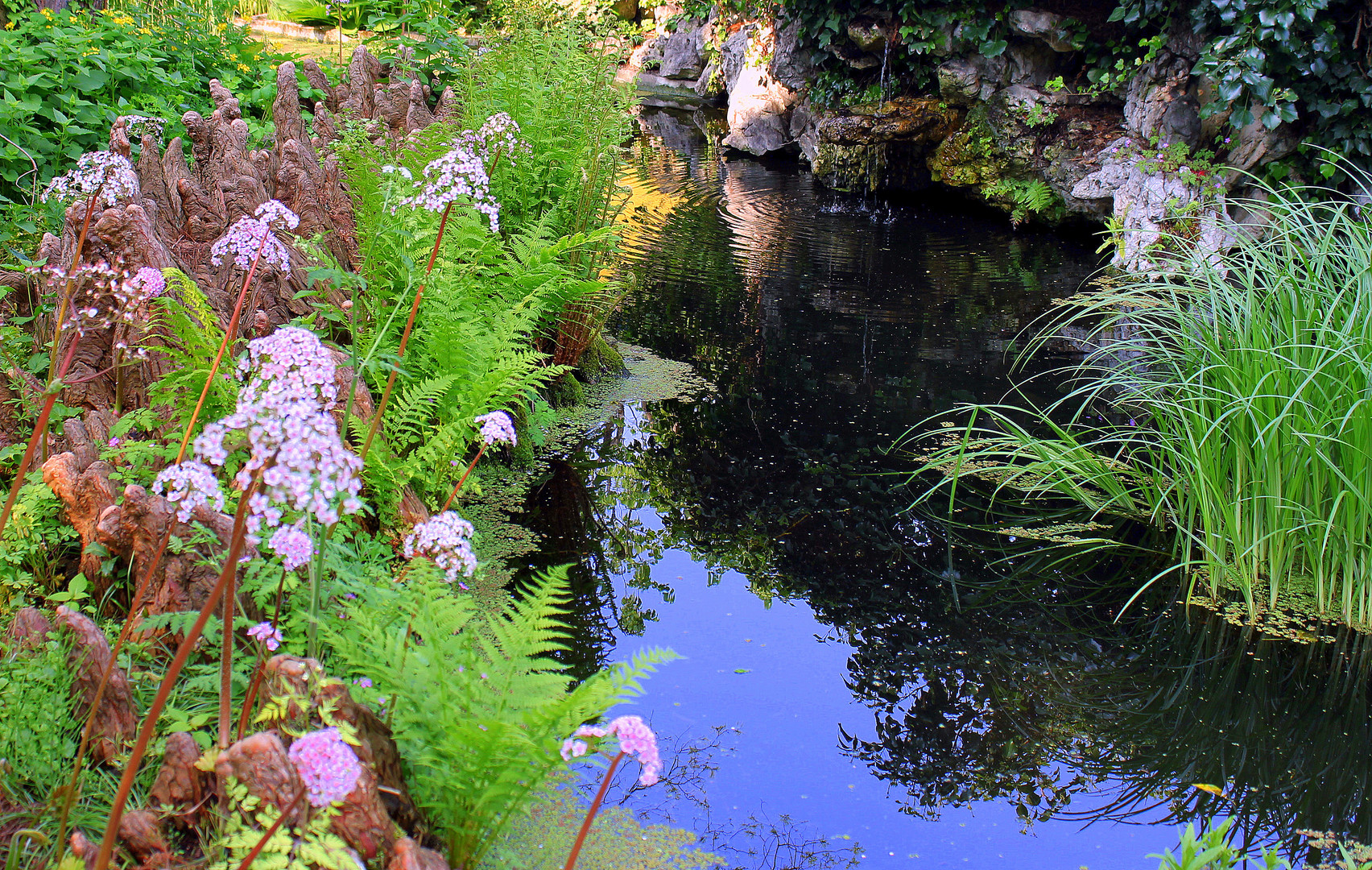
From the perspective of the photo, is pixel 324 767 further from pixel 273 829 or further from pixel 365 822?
pixel 365 822

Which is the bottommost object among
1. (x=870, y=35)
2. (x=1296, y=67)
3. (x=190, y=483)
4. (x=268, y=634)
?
(x=268, y=634)

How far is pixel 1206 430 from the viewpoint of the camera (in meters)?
3.36

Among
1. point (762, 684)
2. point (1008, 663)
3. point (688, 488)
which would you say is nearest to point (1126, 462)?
point (1008, 663)

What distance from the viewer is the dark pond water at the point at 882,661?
244cm

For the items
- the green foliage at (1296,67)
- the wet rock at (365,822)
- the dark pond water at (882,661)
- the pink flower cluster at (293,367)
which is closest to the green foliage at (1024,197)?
the green foliage at (1296,67)

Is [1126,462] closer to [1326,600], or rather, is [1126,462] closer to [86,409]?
[1326,600]

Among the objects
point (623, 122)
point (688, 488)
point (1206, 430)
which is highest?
point (623, 122)

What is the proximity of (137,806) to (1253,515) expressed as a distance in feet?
11.4

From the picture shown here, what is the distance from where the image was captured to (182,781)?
5.72 feet

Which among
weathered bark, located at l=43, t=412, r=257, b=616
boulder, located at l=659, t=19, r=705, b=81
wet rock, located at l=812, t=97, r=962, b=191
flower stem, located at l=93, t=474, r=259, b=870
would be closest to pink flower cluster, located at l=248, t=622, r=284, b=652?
weathered bark, located at l=43, t=412, r=257, b=616

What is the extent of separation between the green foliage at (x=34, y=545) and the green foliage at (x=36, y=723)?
51cm

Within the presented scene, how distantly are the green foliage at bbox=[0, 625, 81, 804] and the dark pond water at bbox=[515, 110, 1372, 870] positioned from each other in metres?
1.30

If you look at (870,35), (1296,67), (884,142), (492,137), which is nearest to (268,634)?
(492,137)

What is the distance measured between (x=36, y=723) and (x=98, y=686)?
0.62ft
